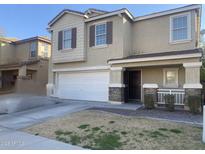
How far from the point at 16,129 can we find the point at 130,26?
33.6 feet

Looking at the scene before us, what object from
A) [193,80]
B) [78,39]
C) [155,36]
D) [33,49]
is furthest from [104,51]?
[33,49]

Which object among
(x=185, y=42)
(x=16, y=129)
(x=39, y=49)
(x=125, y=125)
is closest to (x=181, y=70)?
(x=185, y=42)

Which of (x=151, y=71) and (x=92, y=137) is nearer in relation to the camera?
(x=92, y=137)

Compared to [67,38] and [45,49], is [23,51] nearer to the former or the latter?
[45,49]

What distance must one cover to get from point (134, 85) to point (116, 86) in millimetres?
1978

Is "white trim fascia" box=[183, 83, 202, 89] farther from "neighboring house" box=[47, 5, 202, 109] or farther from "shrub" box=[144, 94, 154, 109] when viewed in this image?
"shrub" box=[144, 94, 154, 109]

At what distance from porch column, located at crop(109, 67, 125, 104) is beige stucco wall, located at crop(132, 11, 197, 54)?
2630 millimetres

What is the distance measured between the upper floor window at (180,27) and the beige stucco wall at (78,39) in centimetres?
629

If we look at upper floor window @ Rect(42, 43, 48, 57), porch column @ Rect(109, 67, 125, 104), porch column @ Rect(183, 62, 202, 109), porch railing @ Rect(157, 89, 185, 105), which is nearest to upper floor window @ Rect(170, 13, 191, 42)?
porch column @ Rect(183, 62, 202, 109)

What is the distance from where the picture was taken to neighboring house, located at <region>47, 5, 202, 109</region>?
40.0ft

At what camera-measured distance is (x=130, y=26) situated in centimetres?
1437

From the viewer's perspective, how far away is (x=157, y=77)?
13.1 m

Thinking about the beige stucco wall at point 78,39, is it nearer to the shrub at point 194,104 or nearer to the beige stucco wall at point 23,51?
the beige stucco wall at point 23,51
